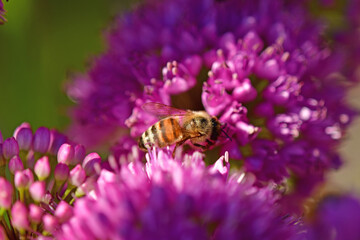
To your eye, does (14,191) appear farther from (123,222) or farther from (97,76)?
(97,76)

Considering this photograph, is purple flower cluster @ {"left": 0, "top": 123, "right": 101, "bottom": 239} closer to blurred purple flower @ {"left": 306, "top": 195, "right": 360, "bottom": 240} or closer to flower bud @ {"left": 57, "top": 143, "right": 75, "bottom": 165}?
flower bud @ {"left": 57, "top": 143, "right": 75, "bottom": 165}

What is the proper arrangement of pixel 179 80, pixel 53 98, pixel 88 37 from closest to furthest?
pixel 179 80
pixel 53 98
pixel 88 37

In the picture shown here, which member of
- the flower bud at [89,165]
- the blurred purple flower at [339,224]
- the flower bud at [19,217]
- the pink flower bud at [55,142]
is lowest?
the blurred purple flower at [339,224]

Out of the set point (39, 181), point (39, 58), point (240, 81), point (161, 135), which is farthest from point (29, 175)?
point (39, 58)

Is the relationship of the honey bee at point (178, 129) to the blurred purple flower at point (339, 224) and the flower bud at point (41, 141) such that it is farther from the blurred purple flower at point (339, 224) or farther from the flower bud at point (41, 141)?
the blurred purple flower at point (339, 224)

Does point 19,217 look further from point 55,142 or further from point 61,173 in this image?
point 55,142

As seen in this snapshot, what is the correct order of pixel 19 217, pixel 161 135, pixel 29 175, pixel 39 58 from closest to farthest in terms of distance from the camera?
pixel 19 217 < pixel 29 175 < pixel 161 135 < pixel 39 58

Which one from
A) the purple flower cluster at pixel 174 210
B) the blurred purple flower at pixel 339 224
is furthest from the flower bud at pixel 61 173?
the blurred purple flower at pixel 339 224

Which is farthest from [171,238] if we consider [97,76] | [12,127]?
[12,127]
